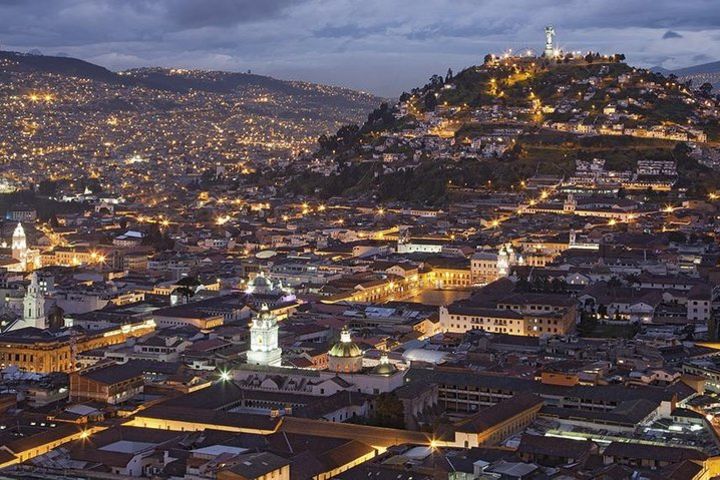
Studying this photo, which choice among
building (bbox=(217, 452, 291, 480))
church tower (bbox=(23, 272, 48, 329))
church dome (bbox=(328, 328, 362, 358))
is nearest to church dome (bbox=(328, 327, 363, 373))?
church dome (bbox=(328, 328, 362, 358))

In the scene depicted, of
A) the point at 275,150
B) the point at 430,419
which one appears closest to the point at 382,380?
the point at 430,419

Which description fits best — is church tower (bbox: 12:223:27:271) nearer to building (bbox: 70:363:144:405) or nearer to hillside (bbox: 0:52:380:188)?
building (bbox: 70:363:144:405)

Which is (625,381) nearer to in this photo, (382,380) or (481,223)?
(382,380)

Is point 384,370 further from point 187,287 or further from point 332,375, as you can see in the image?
point 187,287

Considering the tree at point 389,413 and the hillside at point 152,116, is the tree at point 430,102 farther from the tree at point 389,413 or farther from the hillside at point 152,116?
the tree at point 389,413

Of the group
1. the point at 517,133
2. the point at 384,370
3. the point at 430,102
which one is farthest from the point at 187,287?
the point at 430,102
